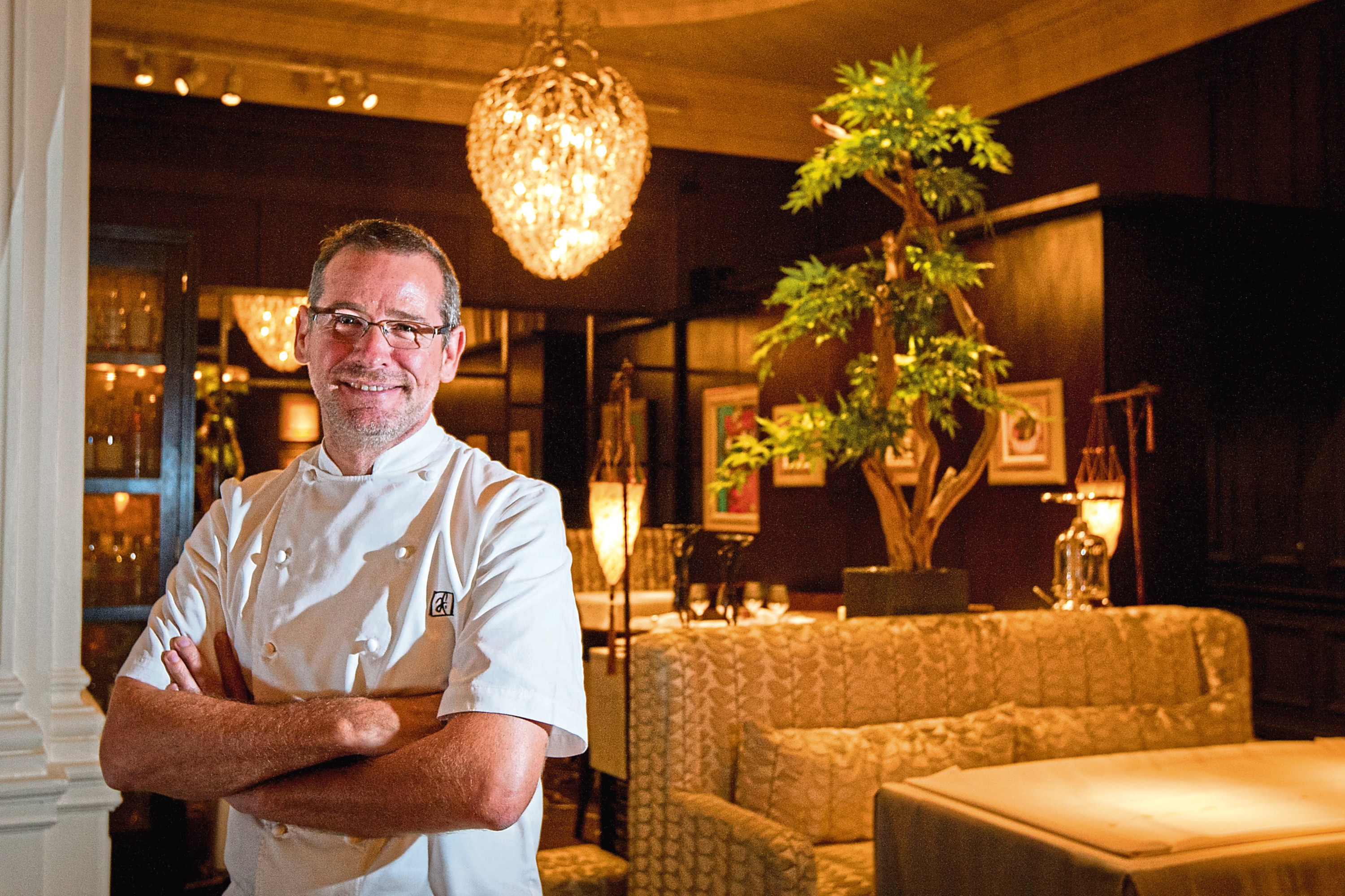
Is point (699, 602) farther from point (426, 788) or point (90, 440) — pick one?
point (426, 788)

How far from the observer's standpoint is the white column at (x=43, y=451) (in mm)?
2455

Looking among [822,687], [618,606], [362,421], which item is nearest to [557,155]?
[618,606]

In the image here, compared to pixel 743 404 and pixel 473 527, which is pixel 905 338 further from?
pixel 743 404

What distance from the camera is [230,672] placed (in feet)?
5.25

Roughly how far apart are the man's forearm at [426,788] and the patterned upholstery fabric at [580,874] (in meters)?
1.84

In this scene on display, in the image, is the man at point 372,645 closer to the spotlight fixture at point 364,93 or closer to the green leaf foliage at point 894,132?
the green leaf foliage at point 894,132

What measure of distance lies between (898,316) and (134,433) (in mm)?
2615

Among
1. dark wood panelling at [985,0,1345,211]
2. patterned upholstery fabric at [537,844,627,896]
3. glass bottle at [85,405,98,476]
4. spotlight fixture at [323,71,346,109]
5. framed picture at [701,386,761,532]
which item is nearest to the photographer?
patterned upholstery fabric at [537,844,627,896]

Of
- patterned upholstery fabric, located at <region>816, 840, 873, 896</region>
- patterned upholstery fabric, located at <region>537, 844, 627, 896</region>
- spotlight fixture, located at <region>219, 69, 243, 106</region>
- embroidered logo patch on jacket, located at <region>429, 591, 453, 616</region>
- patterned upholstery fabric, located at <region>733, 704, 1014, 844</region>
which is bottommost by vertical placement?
patterned upholstery fabric, located at <region>537, 844, 627, 896</region>

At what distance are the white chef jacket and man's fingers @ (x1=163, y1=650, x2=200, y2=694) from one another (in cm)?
3

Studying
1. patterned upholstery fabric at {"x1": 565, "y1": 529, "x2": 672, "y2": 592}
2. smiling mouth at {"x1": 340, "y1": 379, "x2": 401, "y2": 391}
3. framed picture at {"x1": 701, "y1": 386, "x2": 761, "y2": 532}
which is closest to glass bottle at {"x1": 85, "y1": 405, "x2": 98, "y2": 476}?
smiling mouth at {"x1": 340, "y1": 379, "x2": 401, "y2": 391}

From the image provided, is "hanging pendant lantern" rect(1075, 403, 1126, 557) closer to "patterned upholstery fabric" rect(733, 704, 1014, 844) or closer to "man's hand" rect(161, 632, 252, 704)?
"patterned upholstery fabric" rect(733, 704, 1014, 844)

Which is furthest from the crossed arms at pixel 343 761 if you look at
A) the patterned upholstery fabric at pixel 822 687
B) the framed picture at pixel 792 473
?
the framed picture at pixel 792 473

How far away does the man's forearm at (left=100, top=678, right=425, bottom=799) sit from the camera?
4.66 feet
